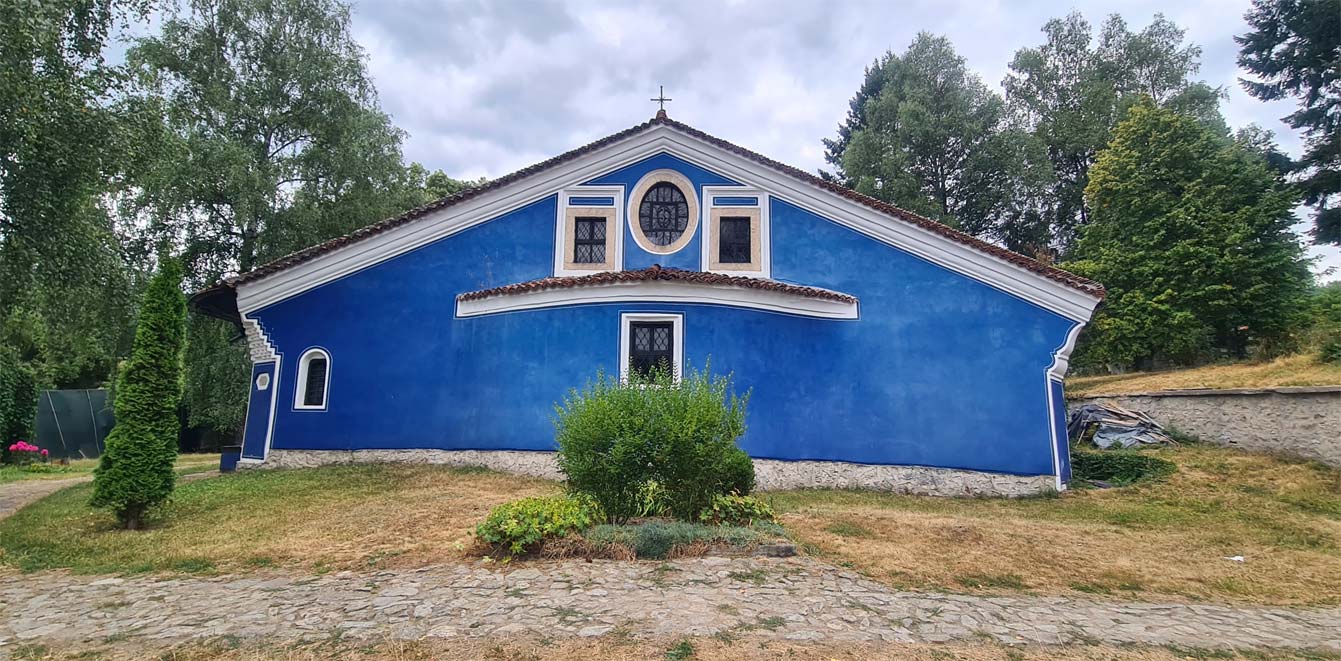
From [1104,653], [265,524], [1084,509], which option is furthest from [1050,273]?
[265,524]

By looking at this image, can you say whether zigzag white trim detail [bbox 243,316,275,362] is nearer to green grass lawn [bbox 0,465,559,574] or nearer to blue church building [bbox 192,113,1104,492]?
blue church building [bbox 192,113,1104,492]

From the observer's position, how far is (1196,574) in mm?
7242

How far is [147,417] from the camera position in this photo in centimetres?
873

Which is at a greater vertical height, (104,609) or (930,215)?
(930,215)

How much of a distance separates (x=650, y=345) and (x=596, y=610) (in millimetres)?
8095

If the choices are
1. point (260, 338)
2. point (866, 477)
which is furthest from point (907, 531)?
point (260, 338)

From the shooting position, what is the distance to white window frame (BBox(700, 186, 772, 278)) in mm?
14766

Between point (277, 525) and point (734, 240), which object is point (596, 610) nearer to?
point (277, 525)

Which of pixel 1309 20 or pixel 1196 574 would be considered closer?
pixel 1196 574

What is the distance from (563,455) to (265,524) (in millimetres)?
4472

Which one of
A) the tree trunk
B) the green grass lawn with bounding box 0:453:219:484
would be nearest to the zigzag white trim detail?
the green grass lawn with bounding box 0:453:219:484

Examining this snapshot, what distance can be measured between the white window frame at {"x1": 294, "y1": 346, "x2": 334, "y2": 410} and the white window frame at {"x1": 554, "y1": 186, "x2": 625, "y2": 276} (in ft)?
18.6

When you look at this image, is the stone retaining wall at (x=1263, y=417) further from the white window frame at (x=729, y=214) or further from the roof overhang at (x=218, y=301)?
the roof overhang at (x=218, y=301)

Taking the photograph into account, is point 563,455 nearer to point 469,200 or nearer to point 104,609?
point 104,609
